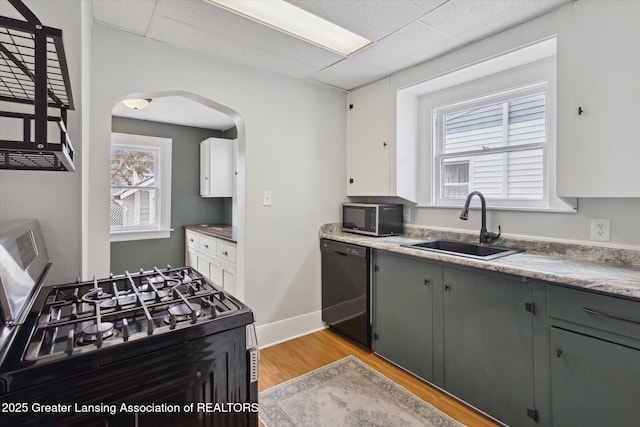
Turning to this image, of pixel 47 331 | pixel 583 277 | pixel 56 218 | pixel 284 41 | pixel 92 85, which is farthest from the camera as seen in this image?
pixel 284 41

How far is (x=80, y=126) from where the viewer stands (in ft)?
4.26

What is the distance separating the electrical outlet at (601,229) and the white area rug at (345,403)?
132 centimetres

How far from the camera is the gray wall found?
13.1 ft

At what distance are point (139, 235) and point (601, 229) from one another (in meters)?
4.54

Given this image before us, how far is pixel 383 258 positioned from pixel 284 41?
5.56ft

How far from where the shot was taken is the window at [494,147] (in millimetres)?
2176

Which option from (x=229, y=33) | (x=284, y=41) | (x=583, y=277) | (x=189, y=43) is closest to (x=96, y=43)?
(x=189, y=43)

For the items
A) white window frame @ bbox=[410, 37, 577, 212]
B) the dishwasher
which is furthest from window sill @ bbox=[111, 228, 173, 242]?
white window frame @ bbox=[410, 37, 577, 212]

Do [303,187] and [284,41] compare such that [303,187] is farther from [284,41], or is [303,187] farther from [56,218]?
[56,218]

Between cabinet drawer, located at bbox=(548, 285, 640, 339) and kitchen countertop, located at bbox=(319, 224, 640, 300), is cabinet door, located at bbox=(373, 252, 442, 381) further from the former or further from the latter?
cabinet drawer, located at bbox=(548, 285, 640, 339)

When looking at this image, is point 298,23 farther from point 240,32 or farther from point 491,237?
point 491,237

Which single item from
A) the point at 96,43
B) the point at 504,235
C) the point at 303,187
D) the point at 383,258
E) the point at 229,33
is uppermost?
the point at 229,33

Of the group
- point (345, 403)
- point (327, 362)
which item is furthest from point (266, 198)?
point (345, 403)

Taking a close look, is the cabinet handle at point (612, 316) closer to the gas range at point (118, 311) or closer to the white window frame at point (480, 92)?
the white window frame at point (480, 92)
